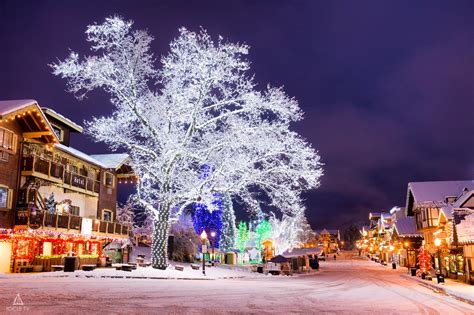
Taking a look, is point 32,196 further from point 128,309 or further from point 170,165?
point 128,309

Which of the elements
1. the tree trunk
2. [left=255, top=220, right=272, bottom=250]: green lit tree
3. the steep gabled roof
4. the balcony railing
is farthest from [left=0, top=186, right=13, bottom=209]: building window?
[left=255, top=220, right=272, bottom=250]: green lit tree

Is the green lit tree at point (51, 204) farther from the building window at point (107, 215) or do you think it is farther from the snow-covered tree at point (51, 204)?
the building window at point (107, 215)

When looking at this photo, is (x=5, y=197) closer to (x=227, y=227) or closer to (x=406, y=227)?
(x=227, y=227)

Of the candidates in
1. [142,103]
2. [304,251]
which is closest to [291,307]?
[142,103]

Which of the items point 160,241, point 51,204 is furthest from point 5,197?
point 160,241

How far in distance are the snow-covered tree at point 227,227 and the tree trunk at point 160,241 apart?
37.2m

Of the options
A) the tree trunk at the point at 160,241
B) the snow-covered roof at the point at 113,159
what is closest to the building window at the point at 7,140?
the tree trunk at the point at 160,241

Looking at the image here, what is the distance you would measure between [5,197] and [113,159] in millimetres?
14666

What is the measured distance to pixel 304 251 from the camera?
5491cm

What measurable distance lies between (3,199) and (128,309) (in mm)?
20330

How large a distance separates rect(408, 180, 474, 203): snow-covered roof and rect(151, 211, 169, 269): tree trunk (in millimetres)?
35163

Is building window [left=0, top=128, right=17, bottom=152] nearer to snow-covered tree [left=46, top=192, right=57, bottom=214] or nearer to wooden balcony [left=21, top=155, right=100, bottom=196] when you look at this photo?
wooden balcony [left=21, top=155, right=100, bottom=196]

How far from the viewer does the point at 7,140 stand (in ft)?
92.4

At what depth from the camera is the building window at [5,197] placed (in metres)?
27.8
